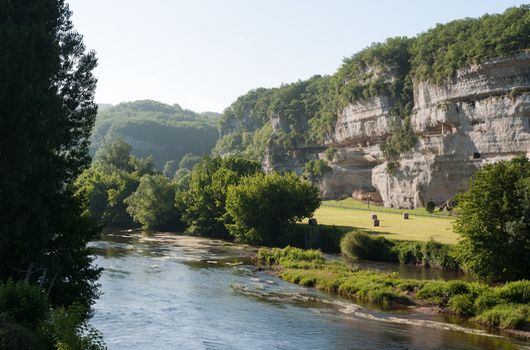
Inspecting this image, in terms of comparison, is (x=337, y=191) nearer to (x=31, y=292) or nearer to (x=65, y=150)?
(x=65, y=150)

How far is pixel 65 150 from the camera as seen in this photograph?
77.2 ft

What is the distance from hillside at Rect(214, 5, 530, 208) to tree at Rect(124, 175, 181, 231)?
→ 37.2m

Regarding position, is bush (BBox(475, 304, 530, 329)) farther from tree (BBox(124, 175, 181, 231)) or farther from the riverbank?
tree (BBox(124, 175, 181, 231))

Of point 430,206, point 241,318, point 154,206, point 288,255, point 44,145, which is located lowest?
point 241,318

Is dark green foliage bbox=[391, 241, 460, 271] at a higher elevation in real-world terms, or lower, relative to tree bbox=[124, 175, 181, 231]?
lower

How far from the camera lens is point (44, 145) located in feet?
68.6

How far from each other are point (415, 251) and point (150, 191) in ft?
138

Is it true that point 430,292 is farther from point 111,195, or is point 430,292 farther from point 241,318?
point 111,195

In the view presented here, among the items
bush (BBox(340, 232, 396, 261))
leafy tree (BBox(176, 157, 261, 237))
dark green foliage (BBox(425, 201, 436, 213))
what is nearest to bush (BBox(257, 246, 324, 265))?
bush (BBox(340, 232, 396, 261))

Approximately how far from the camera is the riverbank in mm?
29781

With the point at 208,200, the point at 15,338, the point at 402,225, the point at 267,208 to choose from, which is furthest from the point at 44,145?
the point at 208,200

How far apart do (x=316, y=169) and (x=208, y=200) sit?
4314 centimetres

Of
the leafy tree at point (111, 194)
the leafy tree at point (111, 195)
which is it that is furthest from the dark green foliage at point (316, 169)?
the leafy tree at point (111, 195)

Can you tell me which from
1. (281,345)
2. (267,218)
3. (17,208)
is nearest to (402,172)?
(267,218)
